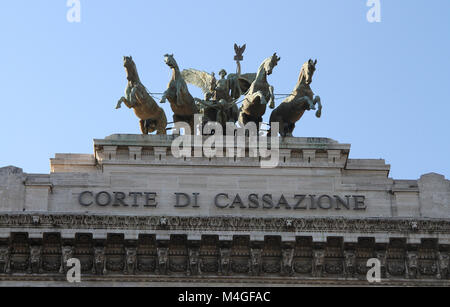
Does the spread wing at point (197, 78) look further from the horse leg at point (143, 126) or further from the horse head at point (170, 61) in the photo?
the horse leg at point (143, 126)

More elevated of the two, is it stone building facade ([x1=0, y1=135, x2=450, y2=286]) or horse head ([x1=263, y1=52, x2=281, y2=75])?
horse head ([x1=263, y1=52, x2=281, y2=75])

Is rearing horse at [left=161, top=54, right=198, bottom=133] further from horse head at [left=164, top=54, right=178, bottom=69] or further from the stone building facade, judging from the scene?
the stone building facade

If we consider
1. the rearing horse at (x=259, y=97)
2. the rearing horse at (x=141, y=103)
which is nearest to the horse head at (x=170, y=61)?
the rearing horse at (x=141, y=103)

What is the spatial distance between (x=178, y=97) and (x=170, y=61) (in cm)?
120

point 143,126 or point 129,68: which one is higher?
point 129,68

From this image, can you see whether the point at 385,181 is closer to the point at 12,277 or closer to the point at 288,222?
the point at 288,222

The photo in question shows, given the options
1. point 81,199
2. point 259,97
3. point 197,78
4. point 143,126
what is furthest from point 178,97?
point 81,199

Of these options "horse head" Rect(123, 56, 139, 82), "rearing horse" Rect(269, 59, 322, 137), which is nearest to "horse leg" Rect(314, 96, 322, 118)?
"rearing horse" Rect(269, 59, 322, 137)

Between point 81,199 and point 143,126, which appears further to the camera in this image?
point 143,126

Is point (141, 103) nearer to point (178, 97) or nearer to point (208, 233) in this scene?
point (178, 97)

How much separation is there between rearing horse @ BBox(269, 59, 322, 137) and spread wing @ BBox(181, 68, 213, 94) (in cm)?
376

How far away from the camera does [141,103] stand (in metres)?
47.2

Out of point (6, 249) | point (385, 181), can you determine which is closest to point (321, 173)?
point (385, 181)

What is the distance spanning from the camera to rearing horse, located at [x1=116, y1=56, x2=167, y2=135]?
155 feet
